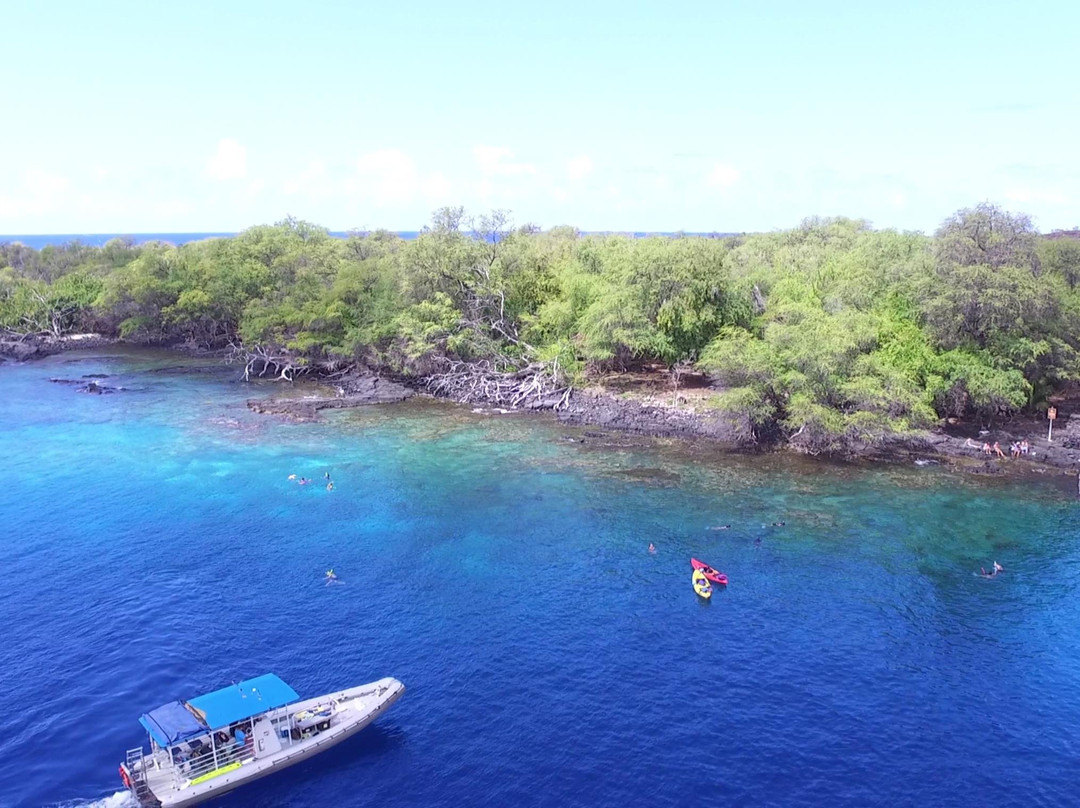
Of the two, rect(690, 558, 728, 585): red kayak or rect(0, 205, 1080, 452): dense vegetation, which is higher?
rect(0, 205, 1080, 452): dense vegetation

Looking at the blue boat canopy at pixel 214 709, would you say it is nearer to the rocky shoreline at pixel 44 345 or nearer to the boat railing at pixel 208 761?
the boat railing at pixel 208 761

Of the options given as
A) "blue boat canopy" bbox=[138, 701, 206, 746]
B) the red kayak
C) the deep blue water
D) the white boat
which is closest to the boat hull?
the white boat

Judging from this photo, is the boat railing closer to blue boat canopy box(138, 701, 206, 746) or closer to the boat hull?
the boat hull

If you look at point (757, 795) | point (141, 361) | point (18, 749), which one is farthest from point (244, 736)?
point (141, 361)

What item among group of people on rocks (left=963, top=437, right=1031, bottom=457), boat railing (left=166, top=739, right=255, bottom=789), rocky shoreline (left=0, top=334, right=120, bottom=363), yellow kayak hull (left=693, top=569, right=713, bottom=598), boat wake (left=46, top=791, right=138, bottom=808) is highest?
rocky shoreline (left=0, top=334, right=120, bottom=363)

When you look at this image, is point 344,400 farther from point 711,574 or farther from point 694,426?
point 711,574

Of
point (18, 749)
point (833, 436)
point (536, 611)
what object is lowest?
point (18, 749)

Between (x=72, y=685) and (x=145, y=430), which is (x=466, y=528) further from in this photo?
(x=145, y=430)
